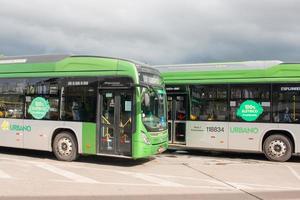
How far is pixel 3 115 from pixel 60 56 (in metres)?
2.90

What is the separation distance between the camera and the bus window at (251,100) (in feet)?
50.1

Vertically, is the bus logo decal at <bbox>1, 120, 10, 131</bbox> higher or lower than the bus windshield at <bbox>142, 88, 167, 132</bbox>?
lower

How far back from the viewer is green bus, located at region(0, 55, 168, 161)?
530 inches

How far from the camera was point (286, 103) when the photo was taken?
15.0m

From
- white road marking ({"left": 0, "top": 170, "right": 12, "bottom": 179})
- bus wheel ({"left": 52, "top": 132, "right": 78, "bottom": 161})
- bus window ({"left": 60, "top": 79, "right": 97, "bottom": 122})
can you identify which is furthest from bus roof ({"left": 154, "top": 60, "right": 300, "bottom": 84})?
white road marking ({"left": 0, "top": 170, "right": 12, "bottom": 179})

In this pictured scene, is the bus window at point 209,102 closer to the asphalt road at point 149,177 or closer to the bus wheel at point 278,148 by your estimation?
the asphalt road at point 149,177

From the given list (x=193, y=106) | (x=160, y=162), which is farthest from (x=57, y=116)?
(x=193, y=106)

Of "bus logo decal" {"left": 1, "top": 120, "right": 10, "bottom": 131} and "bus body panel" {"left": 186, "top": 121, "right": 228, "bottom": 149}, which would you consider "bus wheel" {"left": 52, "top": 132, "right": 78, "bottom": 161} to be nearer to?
"bus logo decal" {"left": 1, "top": 120, "right": 10, "bottom": 131}

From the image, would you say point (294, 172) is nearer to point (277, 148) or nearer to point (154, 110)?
point (277, 148)

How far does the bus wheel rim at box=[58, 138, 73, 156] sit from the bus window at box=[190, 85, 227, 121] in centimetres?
448

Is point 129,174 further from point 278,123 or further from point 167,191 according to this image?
point 278,123

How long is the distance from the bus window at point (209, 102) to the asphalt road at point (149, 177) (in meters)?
1.44

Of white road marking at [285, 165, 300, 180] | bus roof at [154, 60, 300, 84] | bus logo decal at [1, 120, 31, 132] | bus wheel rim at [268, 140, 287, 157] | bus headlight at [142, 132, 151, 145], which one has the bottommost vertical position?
white road marking at [285, 165, 300, 180]

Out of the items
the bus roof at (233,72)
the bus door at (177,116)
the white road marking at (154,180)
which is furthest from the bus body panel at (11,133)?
the bus roof at (233,72)
